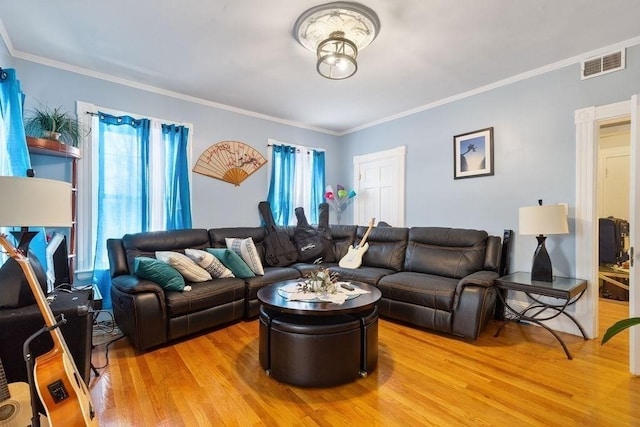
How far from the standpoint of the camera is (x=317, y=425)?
1601 millimetres

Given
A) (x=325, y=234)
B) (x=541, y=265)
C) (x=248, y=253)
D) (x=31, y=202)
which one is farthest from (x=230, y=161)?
(x=541, y=265)

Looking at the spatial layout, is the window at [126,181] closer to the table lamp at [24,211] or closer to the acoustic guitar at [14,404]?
the table lamp at [24,211]

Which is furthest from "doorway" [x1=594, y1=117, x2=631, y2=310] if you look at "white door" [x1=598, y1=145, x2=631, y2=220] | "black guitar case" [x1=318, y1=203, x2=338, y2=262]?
"black guitar case" [x1=318, y1=203, x2=338, y2=262]

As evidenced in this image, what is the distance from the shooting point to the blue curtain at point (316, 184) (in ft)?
15.9

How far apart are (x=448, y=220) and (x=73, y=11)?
3.97 meters

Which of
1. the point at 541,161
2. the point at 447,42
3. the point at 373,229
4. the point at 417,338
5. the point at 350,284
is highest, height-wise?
the point at 447,42

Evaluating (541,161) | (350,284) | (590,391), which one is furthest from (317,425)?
(541,161)

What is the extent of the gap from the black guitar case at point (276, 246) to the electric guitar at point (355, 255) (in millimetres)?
651

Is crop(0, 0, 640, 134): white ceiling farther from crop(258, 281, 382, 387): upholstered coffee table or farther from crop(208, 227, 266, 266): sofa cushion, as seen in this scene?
crop(258, 281, 382, 387): upholstered coffee table

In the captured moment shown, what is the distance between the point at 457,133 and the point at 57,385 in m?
3.98

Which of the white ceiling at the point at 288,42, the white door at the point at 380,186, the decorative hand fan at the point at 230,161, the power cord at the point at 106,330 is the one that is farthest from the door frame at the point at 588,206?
the power cord at the point at 106,330

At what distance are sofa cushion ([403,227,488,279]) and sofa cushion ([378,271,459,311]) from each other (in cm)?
16

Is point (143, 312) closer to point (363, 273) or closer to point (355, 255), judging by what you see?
point (363, 273)

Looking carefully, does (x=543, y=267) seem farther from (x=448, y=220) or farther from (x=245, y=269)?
(x=245, y=269)
